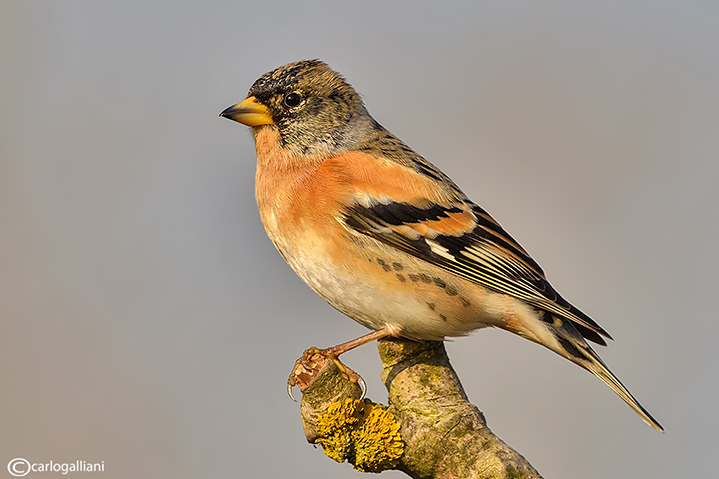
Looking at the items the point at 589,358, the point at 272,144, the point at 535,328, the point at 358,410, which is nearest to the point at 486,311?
the point at 535,328

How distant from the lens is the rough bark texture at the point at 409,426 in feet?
7.13

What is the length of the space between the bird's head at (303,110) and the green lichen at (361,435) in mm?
1437

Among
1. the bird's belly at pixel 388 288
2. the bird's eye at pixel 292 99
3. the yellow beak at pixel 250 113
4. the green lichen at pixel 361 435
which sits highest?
the bird's eye at pixel 292 99

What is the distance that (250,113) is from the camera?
3.42 m

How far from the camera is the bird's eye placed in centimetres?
352

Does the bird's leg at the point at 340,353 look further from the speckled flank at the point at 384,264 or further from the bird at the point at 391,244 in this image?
the speckled flank at the point at 384,264

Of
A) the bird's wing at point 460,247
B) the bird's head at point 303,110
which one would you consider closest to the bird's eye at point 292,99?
the bird's head at point 303,110

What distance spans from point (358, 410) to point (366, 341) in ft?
1.81

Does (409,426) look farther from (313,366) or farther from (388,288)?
(388,288)

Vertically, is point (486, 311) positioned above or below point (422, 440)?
above

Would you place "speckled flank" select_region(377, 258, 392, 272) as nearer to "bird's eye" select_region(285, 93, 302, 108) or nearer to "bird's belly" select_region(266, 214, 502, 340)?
"bird's belly" select_region(266, 214, 502, 340)

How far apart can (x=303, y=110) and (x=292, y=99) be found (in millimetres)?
73

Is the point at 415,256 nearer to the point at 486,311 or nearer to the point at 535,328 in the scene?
the point at 486,311

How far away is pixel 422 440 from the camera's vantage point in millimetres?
2275
